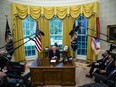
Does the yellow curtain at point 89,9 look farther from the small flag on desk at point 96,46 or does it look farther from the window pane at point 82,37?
the small flag on desk at point 96,46

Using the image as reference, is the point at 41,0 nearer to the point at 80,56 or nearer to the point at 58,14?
the point at 58,14

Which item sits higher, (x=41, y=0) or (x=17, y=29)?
(x=41, y=0)

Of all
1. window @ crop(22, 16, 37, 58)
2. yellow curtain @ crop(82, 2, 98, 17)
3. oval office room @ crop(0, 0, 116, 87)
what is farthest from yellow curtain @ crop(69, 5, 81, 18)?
window @ crop(22, 16, 37, 58)

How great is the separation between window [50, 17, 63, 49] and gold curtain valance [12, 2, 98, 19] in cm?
49

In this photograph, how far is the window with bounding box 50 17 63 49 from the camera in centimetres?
751

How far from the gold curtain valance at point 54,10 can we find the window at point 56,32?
49 centimetres

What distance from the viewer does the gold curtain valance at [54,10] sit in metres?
6.40

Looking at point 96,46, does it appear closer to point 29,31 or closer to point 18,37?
point 29,31

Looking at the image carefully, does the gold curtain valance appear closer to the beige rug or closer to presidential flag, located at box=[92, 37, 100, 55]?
presidential flag, located at box=[92, 37, 100, 55]

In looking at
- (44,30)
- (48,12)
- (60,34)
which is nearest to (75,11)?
(48,12)

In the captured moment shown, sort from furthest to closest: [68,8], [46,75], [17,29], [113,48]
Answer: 1. [68,8]
2. [17,29]
3. [113,48]
4. [46,75]

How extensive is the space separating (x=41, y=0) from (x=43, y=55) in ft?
9.33

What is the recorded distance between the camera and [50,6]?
7.13 metres

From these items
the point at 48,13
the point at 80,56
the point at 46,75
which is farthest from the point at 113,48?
the point at 48,13
